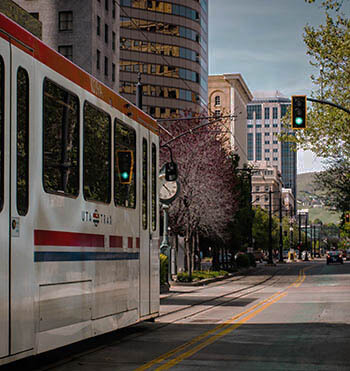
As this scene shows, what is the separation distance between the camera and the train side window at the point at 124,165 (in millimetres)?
11180

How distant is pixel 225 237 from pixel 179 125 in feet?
28.3

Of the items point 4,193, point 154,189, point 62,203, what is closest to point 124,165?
point 154,189

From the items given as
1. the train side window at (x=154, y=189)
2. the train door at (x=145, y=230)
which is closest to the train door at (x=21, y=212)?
the train door at (x=145, y=230)

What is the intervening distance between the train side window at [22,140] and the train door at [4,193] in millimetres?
267

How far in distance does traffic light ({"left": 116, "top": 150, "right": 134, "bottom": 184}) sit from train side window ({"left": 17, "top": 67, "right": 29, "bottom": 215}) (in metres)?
3.38

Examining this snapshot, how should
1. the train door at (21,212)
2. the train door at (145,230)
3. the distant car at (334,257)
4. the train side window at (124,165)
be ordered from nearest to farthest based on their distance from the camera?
1. the train door at (21,212)
2. the train side window at (124,165)
3. the train door at (145,230)
4. the distant car at (334,257)

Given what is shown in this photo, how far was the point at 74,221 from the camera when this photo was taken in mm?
9156

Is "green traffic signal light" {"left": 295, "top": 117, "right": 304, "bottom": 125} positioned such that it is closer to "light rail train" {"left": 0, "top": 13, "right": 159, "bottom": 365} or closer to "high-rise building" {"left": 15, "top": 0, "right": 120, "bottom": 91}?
"light rail train" {"left": 0, "top": 13, "right": 159, "bottom": 365}

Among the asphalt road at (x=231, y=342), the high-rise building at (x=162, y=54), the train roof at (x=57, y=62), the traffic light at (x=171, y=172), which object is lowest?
the asphalt road at (x=231, y=342)

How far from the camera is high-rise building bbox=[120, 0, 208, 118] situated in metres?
92.6

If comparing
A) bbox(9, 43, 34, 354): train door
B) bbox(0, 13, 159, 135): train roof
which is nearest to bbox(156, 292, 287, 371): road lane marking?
bbox(9, 43, 34, 354): train door

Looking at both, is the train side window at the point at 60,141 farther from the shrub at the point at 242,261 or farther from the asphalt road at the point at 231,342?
the shrub at the point at 242,261

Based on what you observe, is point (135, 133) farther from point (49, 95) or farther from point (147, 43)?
point (147, 43)

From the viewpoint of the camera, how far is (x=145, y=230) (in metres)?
12.9
